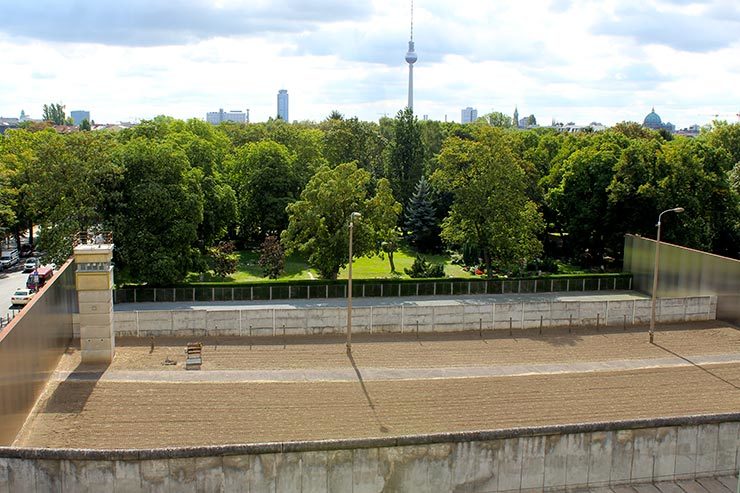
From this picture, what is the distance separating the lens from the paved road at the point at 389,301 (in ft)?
138

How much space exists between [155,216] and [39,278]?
32.4ft

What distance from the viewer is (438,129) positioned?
95.4 metres

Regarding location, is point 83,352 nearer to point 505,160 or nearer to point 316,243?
point 316,243

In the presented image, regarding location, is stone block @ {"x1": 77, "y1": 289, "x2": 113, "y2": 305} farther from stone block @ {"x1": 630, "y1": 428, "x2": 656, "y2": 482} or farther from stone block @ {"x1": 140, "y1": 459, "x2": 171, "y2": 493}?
stone block @ {"x1": 630, "y1": 428, "x2": 656, "y2": 482}

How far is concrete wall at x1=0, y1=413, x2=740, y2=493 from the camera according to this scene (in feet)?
60.7

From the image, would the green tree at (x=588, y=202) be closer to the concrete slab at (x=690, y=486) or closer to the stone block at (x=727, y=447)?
the stone block at (x=727, y=447)

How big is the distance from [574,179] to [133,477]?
45377mm

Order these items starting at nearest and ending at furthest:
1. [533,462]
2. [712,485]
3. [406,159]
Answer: [533,462] < [712,485] < [406,159]

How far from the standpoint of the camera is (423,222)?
63.3 metres

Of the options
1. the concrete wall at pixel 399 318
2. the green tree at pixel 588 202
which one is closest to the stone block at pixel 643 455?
the concrete wall at pixel 399 318

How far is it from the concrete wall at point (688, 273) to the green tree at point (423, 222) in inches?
721

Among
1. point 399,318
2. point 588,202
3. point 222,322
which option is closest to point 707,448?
point 399,318

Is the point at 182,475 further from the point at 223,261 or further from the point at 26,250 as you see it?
the point at 26,250

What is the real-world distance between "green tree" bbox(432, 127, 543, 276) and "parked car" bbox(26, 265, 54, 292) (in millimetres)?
26314
